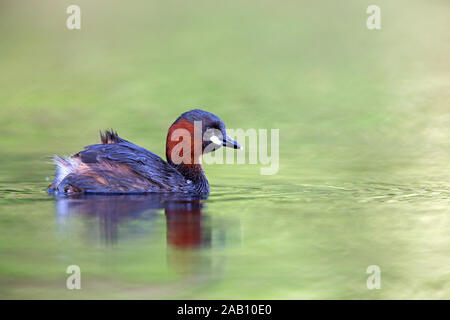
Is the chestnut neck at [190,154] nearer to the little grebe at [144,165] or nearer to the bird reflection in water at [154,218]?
the little grebe at [144,165]

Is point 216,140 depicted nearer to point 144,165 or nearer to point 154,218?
point 144,165

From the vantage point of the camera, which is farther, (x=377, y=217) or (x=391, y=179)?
(x=391, y=179)

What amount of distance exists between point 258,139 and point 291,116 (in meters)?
1.64

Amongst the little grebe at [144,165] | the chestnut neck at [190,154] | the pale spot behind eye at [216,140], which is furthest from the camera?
the pale spot behind eye at [216,140]

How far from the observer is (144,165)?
9.30m

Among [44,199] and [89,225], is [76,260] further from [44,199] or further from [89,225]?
[44,199]

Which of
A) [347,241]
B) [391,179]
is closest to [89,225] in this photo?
[347,241]

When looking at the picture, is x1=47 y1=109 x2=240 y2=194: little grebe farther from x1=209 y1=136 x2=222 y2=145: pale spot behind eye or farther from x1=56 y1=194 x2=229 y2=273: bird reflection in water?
x1=56 y1=194 x2=229 y2=273: bird reflection in water

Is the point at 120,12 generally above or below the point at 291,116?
above

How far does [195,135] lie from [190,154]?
251mm

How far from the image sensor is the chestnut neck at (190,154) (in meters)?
9.65

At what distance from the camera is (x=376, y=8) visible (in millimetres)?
18938

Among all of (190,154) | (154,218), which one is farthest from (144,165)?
(154,218)

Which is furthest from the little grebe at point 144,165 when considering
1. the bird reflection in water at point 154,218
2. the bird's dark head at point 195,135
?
the bird reflection in water at point 154,218
